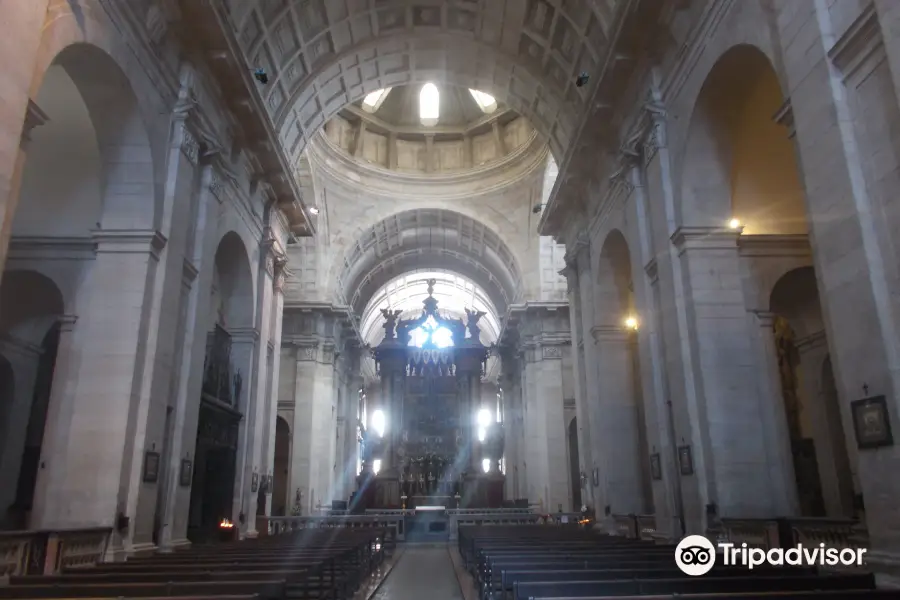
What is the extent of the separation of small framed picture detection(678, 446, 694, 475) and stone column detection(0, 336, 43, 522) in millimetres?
10987

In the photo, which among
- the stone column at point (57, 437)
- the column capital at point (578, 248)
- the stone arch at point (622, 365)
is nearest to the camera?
the stone column at point (57, 437)

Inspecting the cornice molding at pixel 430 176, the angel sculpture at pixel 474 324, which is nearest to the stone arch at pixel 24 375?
the cornice molding at pixel 430 176

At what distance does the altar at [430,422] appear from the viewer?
103 feet

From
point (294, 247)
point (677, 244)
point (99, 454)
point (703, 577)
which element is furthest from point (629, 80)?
point (294, 247)

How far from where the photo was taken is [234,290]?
16.0 m

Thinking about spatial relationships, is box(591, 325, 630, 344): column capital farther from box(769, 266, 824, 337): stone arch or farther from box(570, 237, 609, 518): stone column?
box(769, 266, 824, 337): stone arch

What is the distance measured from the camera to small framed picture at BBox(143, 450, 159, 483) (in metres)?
9.92

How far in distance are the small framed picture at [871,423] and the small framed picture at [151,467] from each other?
9.39 meters

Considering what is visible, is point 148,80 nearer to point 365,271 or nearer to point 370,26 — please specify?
point 370,26

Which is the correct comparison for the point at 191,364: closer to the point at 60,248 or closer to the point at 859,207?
the point at 60,248

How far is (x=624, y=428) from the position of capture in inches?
594

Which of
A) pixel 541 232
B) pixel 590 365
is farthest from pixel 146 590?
pixel 541 232

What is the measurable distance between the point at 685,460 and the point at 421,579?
479 centimetres

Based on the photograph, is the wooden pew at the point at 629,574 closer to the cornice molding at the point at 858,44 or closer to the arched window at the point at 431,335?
the cornice molding at the point at 858,44
